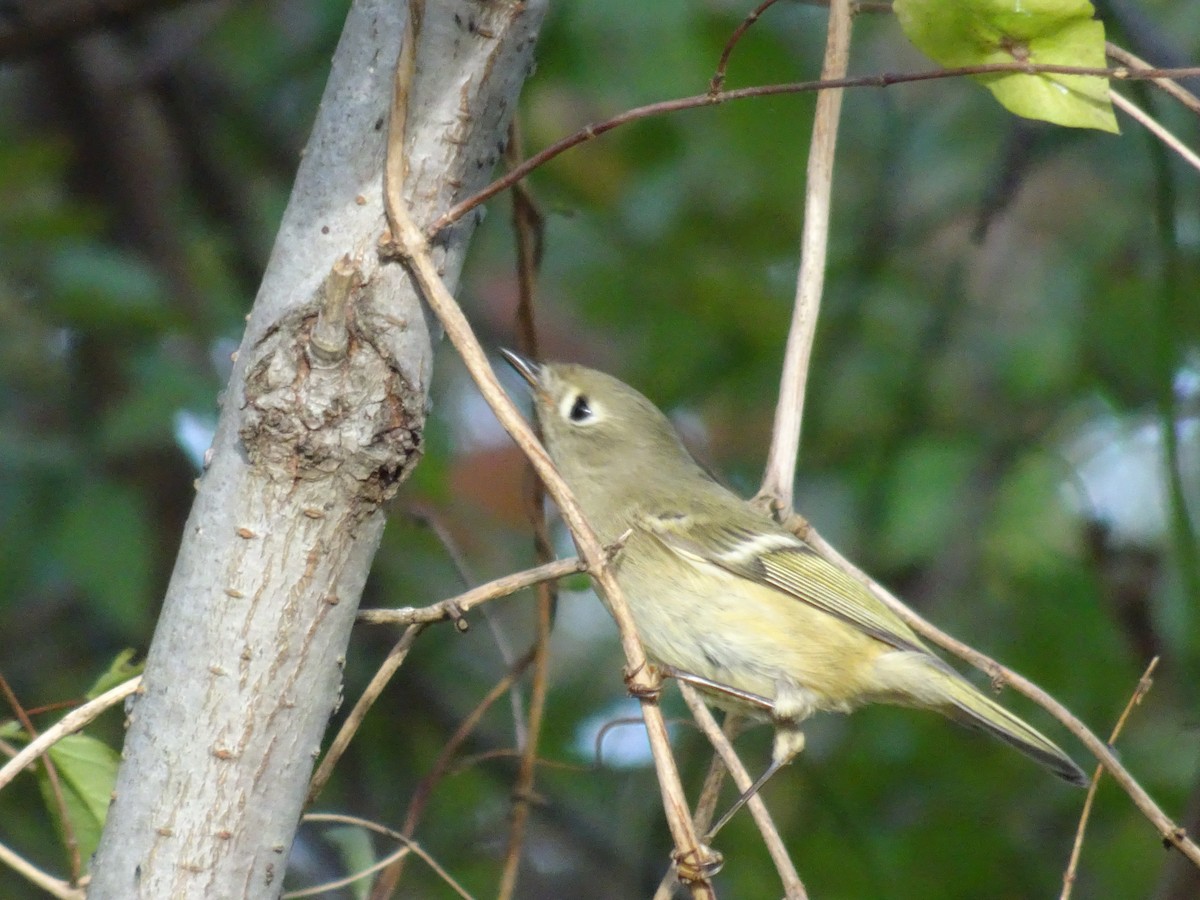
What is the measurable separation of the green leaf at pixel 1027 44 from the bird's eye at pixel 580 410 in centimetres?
114

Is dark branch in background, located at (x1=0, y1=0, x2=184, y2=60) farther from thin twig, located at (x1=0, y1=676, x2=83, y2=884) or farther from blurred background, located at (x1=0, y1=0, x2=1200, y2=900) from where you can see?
thin twig, located at (x1=0, y1=676, x2=83, y2=884)

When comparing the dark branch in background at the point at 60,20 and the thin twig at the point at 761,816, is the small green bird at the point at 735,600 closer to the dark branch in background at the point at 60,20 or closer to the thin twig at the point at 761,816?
the thin twig at the point at 761,816

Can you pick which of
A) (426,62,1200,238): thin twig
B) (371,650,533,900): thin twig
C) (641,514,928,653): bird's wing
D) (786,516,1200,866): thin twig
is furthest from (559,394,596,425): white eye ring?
(426,62,1200,238): thin twig

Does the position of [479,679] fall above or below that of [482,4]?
below

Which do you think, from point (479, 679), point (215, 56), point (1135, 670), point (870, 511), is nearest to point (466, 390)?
point (479, 679)

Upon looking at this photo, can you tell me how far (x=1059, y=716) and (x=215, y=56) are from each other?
3.77 m

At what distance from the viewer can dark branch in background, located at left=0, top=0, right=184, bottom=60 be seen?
9.86 feet

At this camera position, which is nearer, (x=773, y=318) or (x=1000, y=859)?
(x=1000, y=859)

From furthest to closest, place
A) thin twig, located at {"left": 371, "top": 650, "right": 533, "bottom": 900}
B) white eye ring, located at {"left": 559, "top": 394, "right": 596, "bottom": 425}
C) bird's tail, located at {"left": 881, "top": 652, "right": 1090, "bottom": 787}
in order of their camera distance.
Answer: white eye ring, located at {"left": 559, "top": 394, "right": 596, "bottom": 425}, bird's tail, located at {"left": 881, "top": 652, "right": 1090, "bottom": 787}, thin twig, located at {"left": 371, "top": 650, "right": 533, "bottom": 900}

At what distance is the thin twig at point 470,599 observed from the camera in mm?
1321

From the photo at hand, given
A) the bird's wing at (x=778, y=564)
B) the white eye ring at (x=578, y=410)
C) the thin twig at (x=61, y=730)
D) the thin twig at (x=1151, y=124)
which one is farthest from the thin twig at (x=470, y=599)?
the white eye ring at (x=578, y=410)

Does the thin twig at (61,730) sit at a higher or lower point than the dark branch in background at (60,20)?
lower

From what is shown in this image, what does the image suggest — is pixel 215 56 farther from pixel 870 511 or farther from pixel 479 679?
pixel 870 511

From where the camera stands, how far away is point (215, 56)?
4344mm
